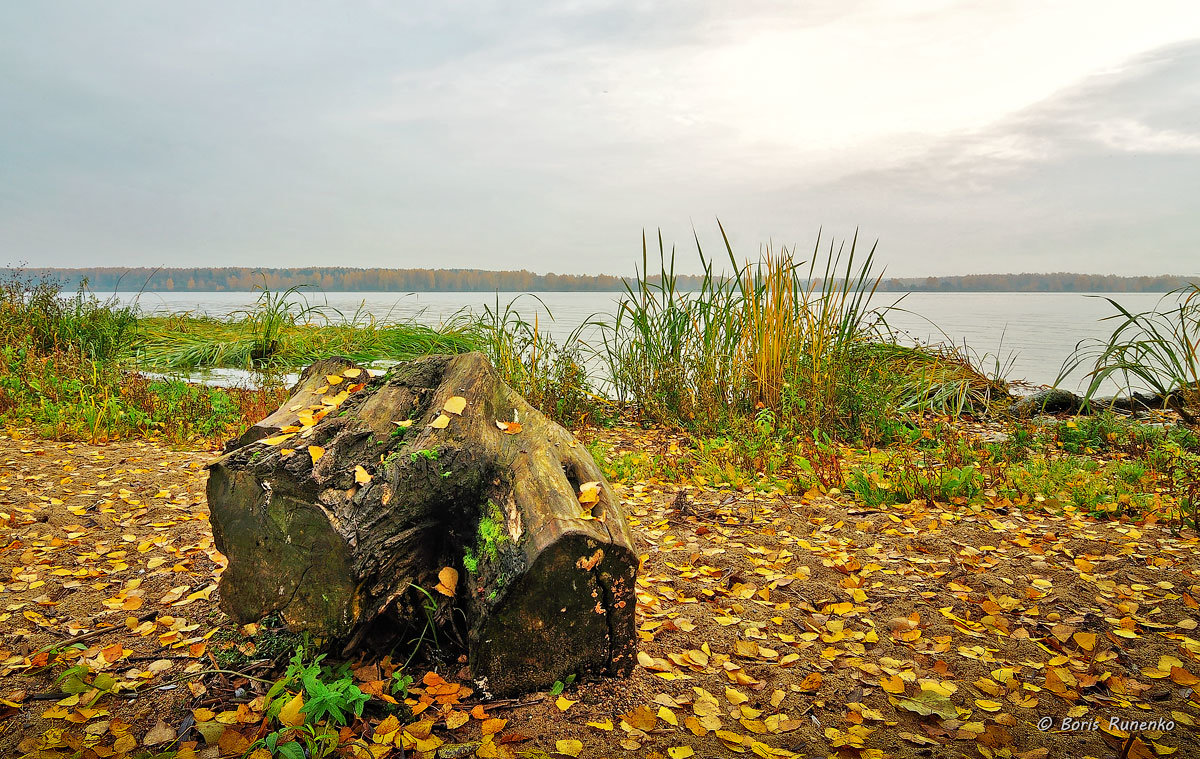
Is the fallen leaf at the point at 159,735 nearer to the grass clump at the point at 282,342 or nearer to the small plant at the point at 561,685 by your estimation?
the small plant at the point at 561,685

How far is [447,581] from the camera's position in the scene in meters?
1.89

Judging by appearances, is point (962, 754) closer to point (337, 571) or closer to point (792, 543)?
point (792, 543)

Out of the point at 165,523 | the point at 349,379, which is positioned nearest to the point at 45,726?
the point at 349,379

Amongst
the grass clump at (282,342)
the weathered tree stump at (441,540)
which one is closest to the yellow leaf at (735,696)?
the weathered tree stump at (441,540)

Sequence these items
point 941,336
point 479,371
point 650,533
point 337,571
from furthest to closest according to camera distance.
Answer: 1. point 941,336
2. point 650,533
3. point 479,371
4. point 337,571

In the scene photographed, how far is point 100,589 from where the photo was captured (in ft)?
8.20

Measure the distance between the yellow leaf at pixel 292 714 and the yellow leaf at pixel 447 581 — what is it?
42 centimetres

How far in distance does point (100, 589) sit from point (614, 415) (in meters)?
3.88

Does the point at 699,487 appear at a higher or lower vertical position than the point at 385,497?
lower

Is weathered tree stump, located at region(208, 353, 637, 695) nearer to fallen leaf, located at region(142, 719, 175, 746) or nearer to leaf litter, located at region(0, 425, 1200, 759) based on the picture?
leaf litter, located at region(0, 425, 1200, 759)

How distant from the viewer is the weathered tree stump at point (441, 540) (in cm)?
172

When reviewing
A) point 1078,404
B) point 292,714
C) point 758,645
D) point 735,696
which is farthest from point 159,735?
point 1078,404

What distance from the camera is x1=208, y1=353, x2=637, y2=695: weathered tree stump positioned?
1720mm

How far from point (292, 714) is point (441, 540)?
1.82 feet
